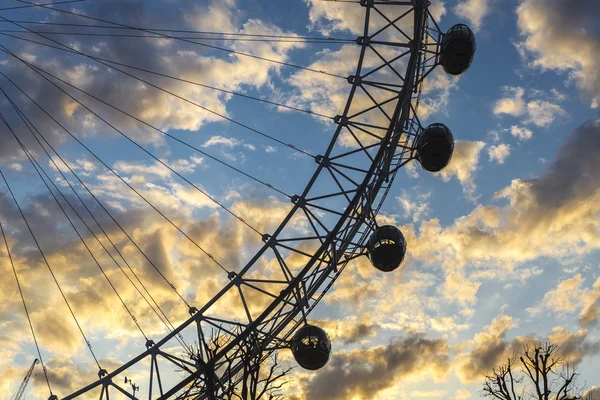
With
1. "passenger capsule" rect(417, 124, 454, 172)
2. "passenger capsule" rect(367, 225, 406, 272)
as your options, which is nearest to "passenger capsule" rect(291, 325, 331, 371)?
"passenger capsule" rect(367, 225, 406, 272)

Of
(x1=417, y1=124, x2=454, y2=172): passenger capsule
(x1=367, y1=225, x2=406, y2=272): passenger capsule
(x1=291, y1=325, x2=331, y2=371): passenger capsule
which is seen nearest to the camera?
(x1=367, y1=225, x2=406, y2=272): passenger capsule

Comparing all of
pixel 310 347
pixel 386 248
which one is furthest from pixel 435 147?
pixel 310 347

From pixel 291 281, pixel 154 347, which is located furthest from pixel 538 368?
pixel 154 347

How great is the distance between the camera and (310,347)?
21938 mm

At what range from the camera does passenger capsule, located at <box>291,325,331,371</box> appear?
865 inches

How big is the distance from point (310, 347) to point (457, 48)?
1152 cm

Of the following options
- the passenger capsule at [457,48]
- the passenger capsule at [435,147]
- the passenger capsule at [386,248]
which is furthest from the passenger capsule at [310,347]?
the passenger capsule at [457,48]

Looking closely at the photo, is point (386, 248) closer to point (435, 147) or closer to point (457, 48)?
point (435, 147)

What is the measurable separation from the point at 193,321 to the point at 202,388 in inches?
88.9

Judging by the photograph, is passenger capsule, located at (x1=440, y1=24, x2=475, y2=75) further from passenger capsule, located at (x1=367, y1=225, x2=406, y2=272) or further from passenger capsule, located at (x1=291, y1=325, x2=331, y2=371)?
passenger capsule, located at (x1=291, y1=325, x2=331, y2=371)

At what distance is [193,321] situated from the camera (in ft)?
72.8

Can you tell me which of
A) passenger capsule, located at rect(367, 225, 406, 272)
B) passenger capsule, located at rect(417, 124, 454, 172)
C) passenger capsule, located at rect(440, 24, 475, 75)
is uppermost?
passenger capsule, located at rect(440, 24, 475, 75)

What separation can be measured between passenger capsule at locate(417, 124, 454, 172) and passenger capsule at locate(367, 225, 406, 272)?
8.34 feet

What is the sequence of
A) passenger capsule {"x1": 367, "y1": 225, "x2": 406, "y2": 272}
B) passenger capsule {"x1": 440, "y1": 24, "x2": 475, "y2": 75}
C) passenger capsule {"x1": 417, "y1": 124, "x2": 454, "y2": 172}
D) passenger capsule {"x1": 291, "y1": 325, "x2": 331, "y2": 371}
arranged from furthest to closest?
passenger capsule {"x1": 440, "y1": 24, "x2": 475, "y2": 75}
passenger capsule {"x1": 291, "y1": 325, "x2": 331, "y2": 371}
passenger capsule {"x1": 417, "y1": 124, "x2": 454, "y2": 172}
passenger capsule {"x1": 367, "y1": 225, "x2": 406, "y2": 272}
